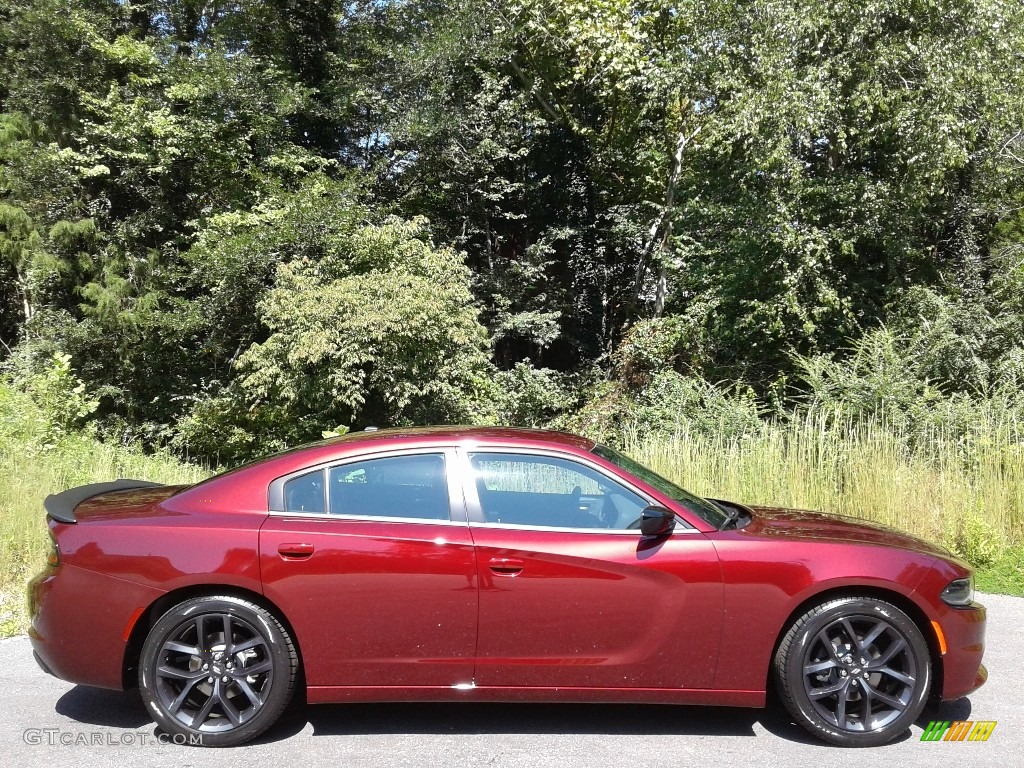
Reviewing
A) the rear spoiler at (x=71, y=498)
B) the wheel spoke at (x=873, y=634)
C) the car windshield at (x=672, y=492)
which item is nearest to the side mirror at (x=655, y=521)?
the car windshield at (x=672, y=492)

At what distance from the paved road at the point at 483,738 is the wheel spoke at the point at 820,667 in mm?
354

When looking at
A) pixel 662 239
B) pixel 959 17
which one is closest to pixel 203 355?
pixel 662 239

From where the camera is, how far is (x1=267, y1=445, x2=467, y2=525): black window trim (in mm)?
4055

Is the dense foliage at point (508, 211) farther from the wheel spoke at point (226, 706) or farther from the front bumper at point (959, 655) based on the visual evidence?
the wheel spoke at point (226, 706)

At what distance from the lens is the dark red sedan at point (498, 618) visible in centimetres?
390

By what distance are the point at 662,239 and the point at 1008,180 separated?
738cm

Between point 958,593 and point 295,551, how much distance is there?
328 cm

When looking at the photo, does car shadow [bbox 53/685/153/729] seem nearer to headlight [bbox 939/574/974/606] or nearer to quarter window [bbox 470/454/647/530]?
quarter window [bbox 470/454/647/530]

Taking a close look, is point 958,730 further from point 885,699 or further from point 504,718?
point 504,718

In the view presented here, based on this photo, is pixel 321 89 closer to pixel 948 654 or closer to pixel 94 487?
pixel 94 487

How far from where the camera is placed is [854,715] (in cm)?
398

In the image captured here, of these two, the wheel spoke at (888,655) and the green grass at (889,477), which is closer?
the wheel spoke at (888,655)

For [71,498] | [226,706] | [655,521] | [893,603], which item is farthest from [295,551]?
[893,603]

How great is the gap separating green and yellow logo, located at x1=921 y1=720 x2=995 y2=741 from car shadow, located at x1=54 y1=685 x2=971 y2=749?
2.2 inches
